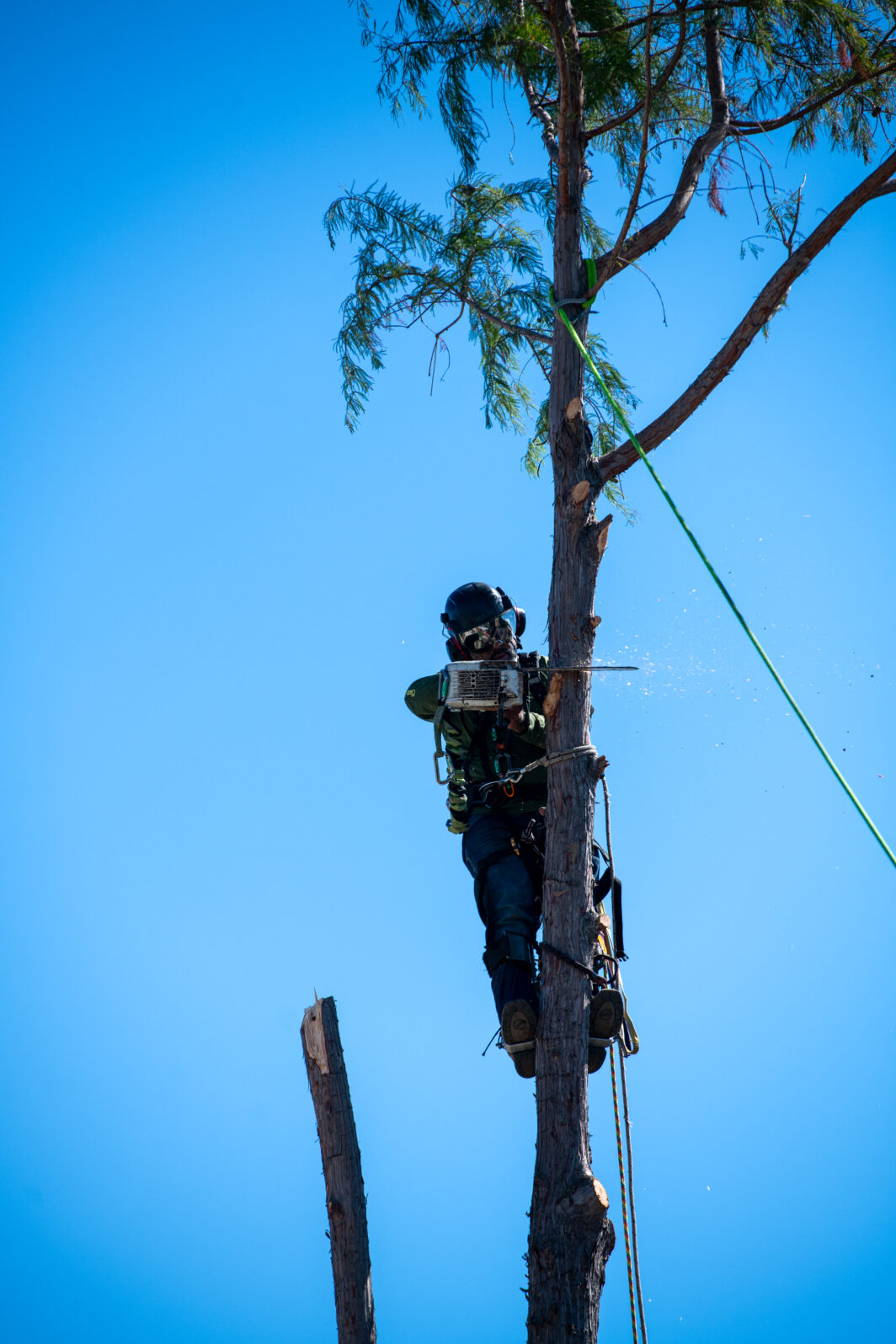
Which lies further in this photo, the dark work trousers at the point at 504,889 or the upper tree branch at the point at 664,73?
the upper tree branch at the point at 664,73

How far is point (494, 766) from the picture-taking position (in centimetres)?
453

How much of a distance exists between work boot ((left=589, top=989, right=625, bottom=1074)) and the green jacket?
0.81 meters

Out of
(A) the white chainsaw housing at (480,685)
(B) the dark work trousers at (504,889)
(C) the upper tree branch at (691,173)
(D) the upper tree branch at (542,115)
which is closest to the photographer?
(B) the dark work trousers at (504,889)

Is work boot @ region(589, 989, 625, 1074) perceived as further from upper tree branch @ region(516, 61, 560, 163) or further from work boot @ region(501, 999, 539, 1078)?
upper tree branch @ region(516, 61, 560, 163)

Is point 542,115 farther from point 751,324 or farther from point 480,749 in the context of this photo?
point 480,749

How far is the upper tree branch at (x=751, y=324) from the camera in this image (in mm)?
4395

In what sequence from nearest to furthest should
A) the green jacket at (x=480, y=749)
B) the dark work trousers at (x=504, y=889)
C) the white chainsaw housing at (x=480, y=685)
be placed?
the dark work trousers at (x=504, y=889) < the white chainsaw housing at (x=480, y=685) < the green jacket at (x=480, y=749)

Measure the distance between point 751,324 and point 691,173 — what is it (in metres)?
1.08

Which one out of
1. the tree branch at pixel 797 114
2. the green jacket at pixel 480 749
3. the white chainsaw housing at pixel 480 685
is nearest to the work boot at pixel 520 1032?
the green jacket at pixel 480 749

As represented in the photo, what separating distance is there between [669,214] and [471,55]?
1.38m

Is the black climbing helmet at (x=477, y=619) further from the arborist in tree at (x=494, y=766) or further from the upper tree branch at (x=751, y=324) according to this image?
the upper tree branch at (x=751, y=324)

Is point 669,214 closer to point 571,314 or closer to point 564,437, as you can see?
point 571,314

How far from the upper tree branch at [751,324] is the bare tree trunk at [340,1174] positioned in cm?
237

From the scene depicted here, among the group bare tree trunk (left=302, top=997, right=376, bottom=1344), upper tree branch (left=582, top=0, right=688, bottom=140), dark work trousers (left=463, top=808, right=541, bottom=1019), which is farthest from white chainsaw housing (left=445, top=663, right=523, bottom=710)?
upper tree branch (left=582, top=0, right=688, bottom=140)
